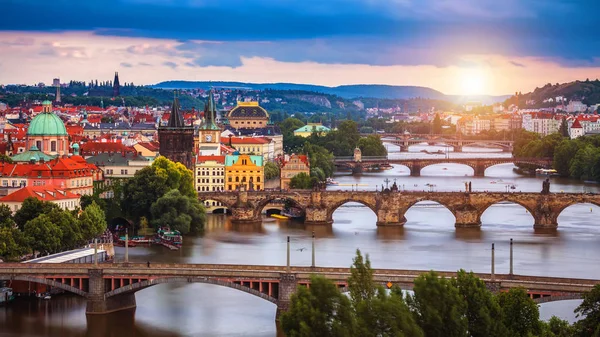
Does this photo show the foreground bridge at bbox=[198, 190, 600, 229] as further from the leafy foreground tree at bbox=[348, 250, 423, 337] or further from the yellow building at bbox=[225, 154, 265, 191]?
the leafy foreground tree at bbox=[348, 250, 423, 337]

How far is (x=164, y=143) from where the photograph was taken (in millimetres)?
69875

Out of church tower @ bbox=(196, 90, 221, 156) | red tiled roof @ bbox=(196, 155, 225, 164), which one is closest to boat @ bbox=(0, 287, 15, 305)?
red tiled roof @ bbox=(196, 155, 225, 164)

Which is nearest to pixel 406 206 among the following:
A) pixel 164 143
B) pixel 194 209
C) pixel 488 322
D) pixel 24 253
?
pixel 194 209

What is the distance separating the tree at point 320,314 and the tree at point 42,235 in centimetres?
1729

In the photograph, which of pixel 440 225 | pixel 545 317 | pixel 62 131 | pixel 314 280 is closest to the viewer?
pixel 314 280

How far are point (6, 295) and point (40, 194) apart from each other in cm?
1229

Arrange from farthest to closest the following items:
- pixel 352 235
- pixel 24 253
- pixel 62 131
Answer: pixel 62 131, pixel 352 235, pixel 24 253

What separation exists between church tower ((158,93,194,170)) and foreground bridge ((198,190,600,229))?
570cm

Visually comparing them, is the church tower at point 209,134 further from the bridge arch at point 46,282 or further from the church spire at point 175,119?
the bridge arch at point 46,282

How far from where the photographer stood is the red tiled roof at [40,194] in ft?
167

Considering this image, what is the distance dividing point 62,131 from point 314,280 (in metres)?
39.1

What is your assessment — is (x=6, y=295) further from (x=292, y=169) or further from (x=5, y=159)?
(x=292, y=169)

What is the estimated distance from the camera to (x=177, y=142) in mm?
69875

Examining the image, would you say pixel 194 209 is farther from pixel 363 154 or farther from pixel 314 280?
pixel 363 154
